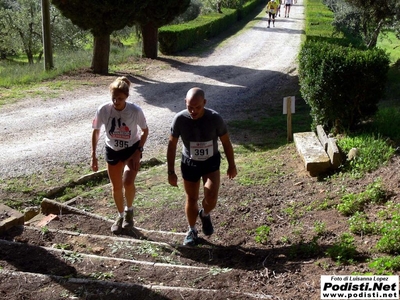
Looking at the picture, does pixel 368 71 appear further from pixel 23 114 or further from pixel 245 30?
pixel 245 30

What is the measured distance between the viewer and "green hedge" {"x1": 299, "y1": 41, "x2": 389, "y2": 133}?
25.3 ft

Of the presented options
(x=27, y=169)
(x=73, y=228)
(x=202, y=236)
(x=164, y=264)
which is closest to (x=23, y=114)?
(x=27, y=169)

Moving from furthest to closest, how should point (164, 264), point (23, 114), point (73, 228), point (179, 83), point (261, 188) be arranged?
point (179, 83)
point (23, 114)
point (261, 188)
point (73, 228)
point (164, 264)

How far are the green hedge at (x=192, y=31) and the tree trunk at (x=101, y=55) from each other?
4732 mm

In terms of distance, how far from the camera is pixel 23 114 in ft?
40.1

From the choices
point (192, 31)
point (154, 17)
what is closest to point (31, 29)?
point (192, 31)

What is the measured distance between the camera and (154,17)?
1878 centimetres

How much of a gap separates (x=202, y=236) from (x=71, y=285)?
203 cm

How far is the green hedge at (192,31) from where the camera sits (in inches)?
843

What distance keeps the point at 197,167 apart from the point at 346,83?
3.66 meters

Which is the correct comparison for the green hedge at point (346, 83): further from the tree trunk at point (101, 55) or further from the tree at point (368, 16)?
the tree trunk at point (101, 55)

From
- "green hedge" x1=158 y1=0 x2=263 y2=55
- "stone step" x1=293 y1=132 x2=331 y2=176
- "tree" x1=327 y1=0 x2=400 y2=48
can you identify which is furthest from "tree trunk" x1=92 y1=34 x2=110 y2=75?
"stone step" x1=293 y1=132 x2=331 y2=176

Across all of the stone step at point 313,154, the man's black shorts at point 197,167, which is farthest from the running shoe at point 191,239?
the stone step at point 313,154

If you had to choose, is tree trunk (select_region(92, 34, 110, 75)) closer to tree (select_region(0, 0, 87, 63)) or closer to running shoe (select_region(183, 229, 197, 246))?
running shoe (select_region(183, 229, 197, 246))
